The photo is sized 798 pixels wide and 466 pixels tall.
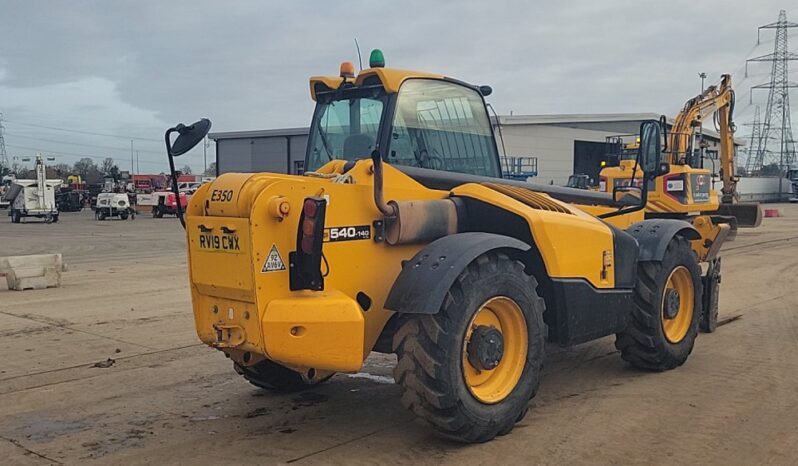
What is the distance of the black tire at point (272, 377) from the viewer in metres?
5.65

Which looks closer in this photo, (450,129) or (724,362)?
(450,129)

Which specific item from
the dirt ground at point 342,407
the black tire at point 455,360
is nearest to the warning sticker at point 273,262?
the black tire at point 455,360

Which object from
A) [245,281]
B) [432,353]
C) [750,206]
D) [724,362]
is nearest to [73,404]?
[245,281]

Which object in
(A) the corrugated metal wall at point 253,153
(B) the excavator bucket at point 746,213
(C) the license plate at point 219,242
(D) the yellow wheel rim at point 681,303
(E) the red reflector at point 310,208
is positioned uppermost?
(A) the corrugated metal wall at point 253,153

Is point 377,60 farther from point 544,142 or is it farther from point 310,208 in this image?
point 544,142

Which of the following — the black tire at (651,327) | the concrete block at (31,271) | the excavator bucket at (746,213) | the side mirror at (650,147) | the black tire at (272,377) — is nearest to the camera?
the black tire at (272,377)

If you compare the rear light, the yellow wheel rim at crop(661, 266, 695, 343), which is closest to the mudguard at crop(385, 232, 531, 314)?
the rear light

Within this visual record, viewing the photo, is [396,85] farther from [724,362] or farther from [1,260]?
[1,260]

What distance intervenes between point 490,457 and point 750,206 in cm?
1395

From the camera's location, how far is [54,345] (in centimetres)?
779

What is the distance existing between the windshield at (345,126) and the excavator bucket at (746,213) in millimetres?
13159

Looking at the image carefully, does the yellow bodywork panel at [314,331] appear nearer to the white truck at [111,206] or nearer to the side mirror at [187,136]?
the side mirror at [187,136]

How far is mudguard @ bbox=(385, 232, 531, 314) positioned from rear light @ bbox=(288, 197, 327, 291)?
1.59 feet

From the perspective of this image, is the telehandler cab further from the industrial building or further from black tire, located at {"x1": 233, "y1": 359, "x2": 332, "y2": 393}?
the industrial building
